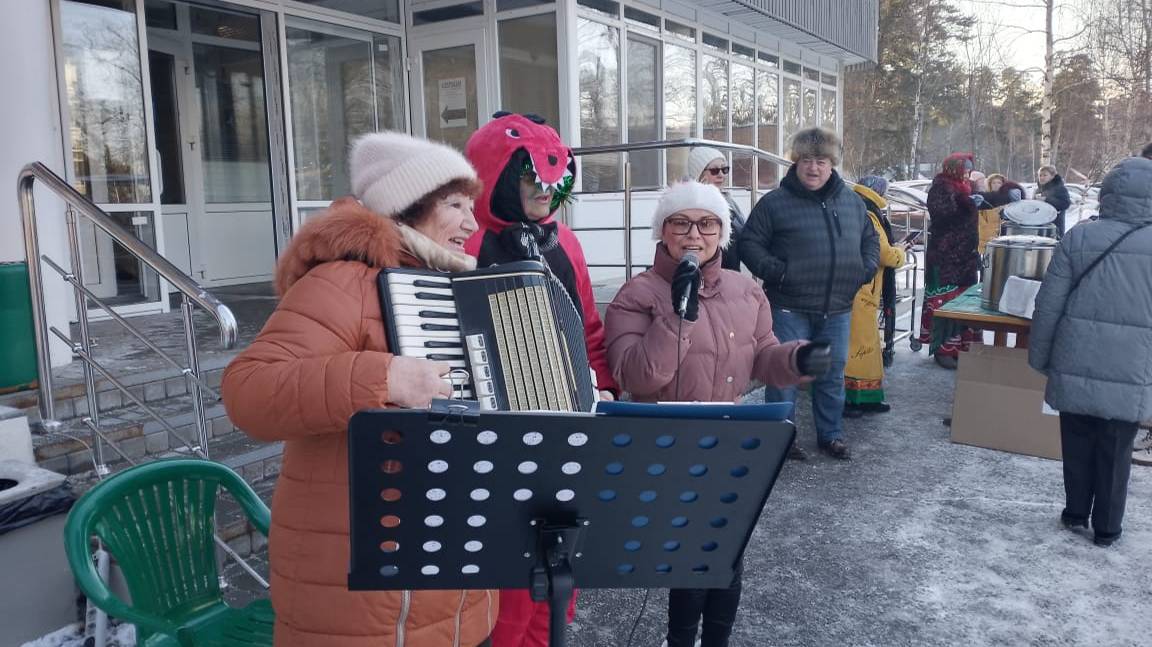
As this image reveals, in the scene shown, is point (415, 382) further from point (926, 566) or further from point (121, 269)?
point (121, 269)

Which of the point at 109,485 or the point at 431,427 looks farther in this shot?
the point at 109,485

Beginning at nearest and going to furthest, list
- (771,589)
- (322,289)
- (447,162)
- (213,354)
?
(322,289) < (447,162) < (771,589) < (213,354)

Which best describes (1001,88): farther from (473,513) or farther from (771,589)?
(473,513)

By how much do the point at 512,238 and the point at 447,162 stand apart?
2.28 ft

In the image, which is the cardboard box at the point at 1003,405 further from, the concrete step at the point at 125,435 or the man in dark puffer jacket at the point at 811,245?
the concrete step at the point at 125,435

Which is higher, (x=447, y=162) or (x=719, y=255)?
(x=447, y=162)

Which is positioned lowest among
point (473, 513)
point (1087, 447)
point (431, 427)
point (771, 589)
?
point (771, 589)

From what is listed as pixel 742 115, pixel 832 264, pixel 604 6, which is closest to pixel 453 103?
pixel 604 6

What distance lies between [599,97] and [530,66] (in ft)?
3.00

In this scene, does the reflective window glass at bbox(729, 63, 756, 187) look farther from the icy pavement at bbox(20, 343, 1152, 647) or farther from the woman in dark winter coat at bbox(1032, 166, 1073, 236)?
the icy pavement at bbox(20, 343, 1152, 647)

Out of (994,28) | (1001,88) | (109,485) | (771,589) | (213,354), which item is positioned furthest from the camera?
(1001,88)

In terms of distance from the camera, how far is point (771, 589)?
3.28 meters

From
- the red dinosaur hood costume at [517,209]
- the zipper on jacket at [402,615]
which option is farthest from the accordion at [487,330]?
the red dinosaur hood costume at [517,209]

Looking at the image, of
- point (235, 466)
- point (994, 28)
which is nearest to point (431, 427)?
point (235, 466)
